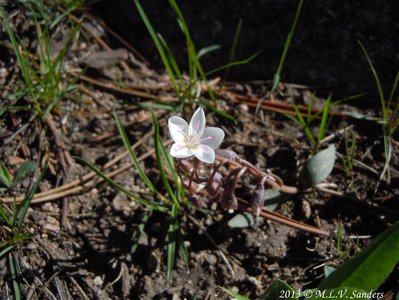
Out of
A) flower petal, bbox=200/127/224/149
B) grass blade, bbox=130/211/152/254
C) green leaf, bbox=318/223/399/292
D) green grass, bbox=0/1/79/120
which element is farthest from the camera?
green grass, bbox=0/1/79/120

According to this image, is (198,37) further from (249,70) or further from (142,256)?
(142,256)

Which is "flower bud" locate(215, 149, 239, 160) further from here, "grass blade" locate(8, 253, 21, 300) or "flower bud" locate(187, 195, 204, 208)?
"grass blade" locate(8, 253, 21, 300)

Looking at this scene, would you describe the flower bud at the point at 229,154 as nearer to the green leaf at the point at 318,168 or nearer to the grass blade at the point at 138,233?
the green leaf at the point at 318,168

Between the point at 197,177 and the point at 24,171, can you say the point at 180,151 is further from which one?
the point at 24,171

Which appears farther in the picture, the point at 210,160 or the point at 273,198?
the point at 273,198

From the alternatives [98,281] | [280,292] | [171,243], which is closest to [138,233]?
[171,243]

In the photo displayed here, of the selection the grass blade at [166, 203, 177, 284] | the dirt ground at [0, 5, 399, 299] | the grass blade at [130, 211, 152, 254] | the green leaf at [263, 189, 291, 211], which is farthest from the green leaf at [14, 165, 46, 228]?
the green leaf at [263, 189, 291, 211]

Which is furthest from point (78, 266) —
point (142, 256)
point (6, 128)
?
point (6, 128)
